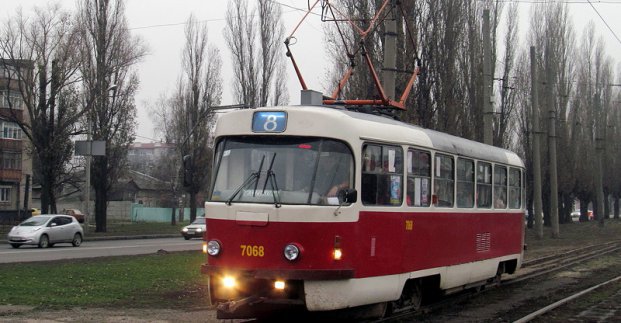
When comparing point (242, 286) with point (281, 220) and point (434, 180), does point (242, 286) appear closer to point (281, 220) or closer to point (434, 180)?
point (281, 220)

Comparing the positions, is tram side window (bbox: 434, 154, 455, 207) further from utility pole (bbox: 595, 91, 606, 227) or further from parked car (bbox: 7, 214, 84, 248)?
utility pole (bbox: 595, 91, 606, 227)

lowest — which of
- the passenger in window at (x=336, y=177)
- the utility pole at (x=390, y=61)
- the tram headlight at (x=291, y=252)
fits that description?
the tram headlight at (x=291, y=252)

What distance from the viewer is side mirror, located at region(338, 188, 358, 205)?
30.7 ft

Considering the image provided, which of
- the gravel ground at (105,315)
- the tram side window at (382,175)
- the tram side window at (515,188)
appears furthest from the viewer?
the tram side window at (515,188)

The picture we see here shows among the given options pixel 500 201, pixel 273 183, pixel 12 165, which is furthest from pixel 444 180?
pixel 12 165

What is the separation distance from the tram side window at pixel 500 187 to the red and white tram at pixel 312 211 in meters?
4.23

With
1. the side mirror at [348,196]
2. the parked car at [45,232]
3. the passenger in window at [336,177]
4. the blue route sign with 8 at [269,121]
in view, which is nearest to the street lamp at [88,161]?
the parked car at [45,232]

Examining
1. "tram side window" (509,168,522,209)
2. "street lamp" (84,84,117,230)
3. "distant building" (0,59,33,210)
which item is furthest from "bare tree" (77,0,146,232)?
"tram side window" (509,168,522,209)

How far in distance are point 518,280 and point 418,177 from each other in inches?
303

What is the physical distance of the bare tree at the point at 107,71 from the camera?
40.3 meters

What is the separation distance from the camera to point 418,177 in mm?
11195

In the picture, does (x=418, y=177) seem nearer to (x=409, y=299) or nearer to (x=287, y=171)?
(x=409, y=299)

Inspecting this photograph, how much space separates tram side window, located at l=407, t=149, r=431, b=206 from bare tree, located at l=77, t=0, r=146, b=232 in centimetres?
2989

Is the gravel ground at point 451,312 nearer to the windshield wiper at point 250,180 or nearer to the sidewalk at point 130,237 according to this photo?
the windshield wiper at point 250,180
